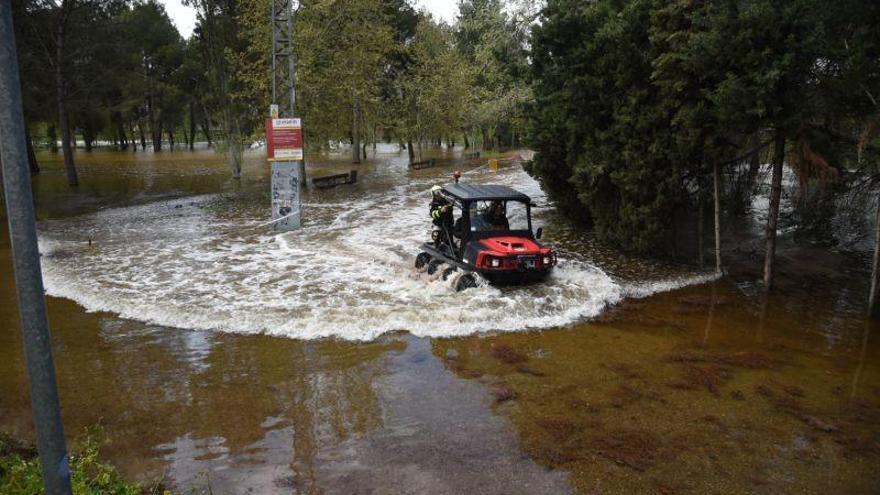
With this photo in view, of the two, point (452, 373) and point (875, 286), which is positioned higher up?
point (875, 286)

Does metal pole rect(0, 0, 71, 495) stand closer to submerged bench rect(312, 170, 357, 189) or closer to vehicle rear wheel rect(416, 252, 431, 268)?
vehicle rear wheel rect(416, 252, 431, 268)

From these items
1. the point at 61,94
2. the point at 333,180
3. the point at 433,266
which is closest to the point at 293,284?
the point at 433,266

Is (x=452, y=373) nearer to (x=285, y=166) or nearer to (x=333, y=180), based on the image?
(x=285, y=166)

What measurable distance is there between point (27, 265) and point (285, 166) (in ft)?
54.3

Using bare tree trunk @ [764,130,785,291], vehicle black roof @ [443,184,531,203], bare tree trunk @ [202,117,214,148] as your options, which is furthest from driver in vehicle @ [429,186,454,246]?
bare tree trunk @ [202,117,214,148]

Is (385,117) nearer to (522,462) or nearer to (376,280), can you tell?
(376,280)

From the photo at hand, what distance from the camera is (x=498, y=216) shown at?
40.6ft

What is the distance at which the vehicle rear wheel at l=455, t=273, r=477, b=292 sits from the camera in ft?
37.5

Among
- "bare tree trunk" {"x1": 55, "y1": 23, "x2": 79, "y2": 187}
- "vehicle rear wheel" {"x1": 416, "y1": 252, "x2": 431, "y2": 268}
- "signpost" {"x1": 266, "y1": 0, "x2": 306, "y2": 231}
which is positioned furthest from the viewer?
"bare tree trunk" {"x1": 55, "y1": 23, "x2": 79, "y2": 187}

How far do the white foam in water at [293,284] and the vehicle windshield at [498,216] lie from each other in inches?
53.0

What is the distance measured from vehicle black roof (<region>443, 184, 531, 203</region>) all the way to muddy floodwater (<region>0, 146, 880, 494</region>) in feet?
6.03

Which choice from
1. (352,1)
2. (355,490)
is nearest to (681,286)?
(355,490)

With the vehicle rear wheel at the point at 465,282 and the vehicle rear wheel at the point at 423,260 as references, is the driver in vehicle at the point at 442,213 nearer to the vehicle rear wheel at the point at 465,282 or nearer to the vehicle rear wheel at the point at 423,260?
the vehicle rear wheel at the point at 423,260

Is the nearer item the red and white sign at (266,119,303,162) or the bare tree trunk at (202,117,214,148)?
the red and white sign at (266,119,303,162)
